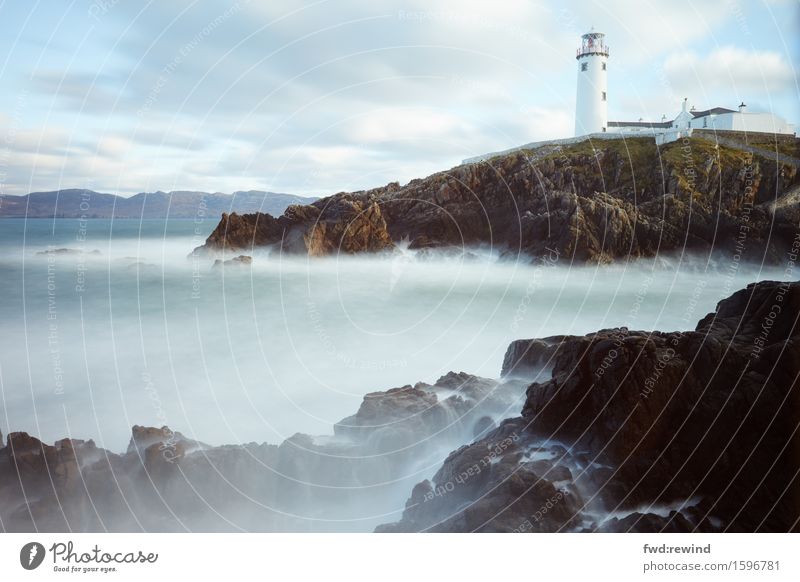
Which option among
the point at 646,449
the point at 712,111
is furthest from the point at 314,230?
the point at 712,111

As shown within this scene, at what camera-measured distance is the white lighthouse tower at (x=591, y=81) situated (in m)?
3.69

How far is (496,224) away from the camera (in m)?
3.96

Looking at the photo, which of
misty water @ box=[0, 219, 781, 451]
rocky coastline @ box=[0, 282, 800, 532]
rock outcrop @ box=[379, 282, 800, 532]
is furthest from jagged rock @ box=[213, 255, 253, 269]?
rock outcrop @ box=[379, 282, 800, 532]

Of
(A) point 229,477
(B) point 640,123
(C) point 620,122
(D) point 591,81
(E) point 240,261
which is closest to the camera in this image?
(A) point 229,477

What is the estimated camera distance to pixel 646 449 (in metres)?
3.19

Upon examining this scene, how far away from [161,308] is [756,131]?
13.3 ft

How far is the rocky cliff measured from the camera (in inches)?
149

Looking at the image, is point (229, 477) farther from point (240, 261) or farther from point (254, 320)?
point (240, 261)

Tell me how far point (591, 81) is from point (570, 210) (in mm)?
894

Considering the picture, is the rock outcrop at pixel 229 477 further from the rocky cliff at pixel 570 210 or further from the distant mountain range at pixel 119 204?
the distant mountain range at pixel 119 204

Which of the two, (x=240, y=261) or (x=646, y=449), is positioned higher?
(x=240, y=261)
